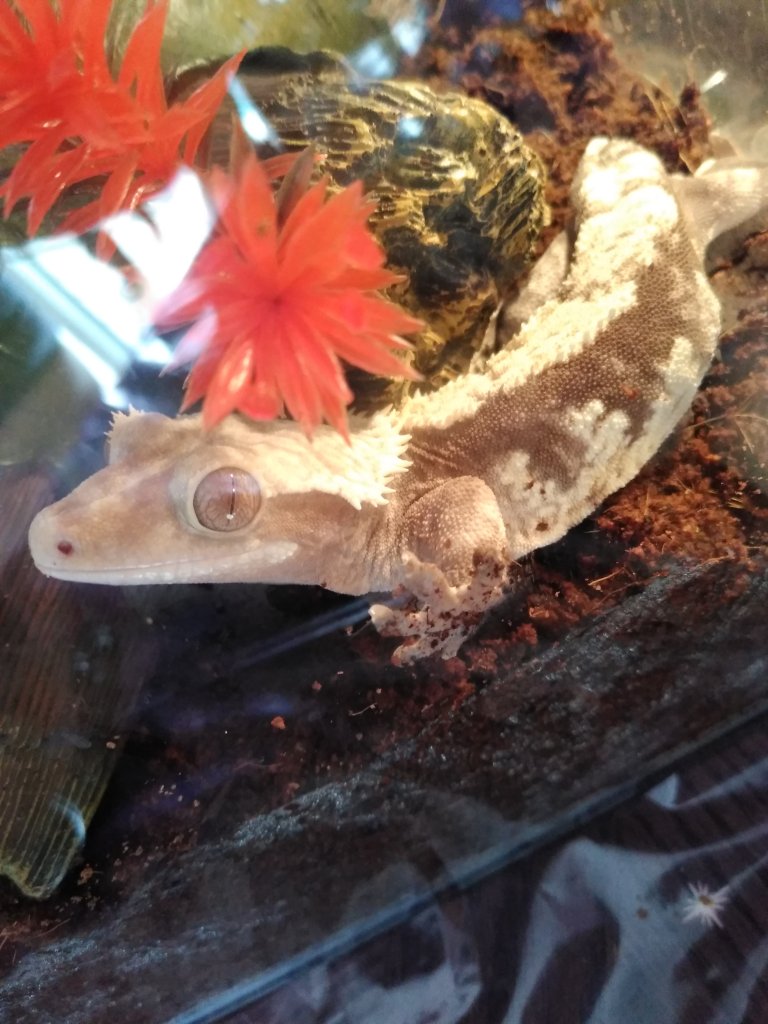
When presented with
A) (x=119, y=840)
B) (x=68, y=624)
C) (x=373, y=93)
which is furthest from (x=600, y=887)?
(x=373, y=93)

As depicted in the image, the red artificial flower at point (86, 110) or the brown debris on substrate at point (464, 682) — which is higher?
the red artificial flower at point (86, 110)

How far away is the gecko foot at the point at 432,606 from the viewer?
6.42 ft

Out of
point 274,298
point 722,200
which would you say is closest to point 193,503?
point 274,298

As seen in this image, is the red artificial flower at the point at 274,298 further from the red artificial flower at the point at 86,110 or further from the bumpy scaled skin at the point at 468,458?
the bumpy scaled skin at the point at 468,458

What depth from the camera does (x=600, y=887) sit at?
2375 millimetres

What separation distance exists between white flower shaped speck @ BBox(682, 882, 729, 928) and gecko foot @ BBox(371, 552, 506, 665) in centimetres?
117

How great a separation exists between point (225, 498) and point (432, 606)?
0.62 meters

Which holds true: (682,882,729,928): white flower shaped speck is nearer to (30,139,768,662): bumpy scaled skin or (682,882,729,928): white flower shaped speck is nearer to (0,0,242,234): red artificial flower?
(30,139,768,662): bumpy scaled skin

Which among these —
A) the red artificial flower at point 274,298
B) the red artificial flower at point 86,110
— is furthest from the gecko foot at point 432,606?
the red artificial flower at point 86,110

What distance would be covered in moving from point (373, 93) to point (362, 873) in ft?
7.73

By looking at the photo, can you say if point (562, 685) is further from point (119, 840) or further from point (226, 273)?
point (226, 273)

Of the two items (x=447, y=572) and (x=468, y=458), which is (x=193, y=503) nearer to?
(x=447, y=572)

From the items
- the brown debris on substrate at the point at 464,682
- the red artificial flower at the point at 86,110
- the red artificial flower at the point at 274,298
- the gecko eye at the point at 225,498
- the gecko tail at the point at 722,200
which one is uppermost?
the red artificial flower at the point at 86,110

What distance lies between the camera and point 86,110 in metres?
1.52
